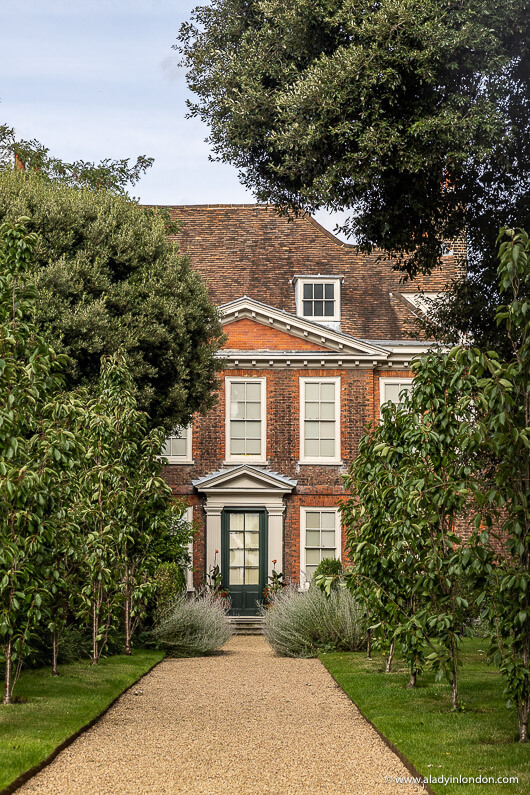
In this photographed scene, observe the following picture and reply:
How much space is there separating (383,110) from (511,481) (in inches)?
203

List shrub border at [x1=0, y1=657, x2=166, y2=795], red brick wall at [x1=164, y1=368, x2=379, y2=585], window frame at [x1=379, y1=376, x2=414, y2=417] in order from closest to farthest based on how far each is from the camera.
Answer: shrub border at [x1=0, y1=657, x2=166, y2=795]
red brick wall at [x1=164, y1=368, x2=379, y2=585]
window frame at [x1=379, y1=376, x2=414, y2=417]

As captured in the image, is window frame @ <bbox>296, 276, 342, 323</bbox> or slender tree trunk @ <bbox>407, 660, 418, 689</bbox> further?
window frame @ <bbox>296, 276, 342, 323</bbox>

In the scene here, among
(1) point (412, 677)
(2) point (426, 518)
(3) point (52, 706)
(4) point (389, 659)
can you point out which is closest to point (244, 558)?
(4) point (389, 659)

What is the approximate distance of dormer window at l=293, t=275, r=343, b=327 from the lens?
26.5 m

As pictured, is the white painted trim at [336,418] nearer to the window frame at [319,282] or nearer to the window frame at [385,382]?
the window frame at [385,382]

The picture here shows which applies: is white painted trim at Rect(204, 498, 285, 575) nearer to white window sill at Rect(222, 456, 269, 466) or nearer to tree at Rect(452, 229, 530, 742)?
white window sill at Rect(222, 456, 269, 466)

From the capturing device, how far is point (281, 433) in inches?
995

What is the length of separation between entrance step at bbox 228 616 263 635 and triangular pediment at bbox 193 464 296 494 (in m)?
3.24

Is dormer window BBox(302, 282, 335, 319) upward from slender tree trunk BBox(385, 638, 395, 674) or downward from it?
upward

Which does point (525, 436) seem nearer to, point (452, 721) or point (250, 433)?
point (452, 721)

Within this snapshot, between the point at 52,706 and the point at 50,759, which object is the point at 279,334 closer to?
the point at 52,706

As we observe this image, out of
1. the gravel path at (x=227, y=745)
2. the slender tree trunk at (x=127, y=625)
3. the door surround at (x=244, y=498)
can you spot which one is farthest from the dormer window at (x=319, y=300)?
the gravel path at (x=227, y=745)

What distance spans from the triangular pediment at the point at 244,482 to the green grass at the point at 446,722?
10.2 meters

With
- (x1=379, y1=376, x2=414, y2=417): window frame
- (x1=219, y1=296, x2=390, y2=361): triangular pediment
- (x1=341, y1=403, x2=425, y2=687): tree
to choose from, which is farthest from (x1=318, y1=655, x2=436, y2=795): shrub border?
(x1=379, y1=376, x2=414, y2=417): window frame
